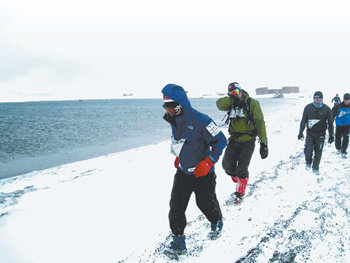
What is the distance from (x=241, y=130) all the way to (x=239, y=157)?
0.49 m

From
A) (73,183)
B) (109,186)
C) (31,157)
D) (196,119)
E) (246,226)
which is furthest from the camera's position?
(31,157)

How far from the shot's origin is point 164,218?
3818mm

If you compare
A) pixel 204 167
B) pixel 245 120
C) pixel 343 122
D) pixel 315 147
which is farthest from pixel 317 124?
pixel 204 167

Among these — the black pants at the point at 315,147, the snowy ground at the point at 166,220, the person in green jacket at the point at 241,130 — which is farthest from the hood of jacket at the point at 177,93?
the black pants at the point at 315,147

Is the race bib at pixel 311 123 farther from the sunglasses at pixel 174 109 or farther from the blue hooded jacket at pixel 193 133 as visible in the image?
the sunglasses at pixel 174 109

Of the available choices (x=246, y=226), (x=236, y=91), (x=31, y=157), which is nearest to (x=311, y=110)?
(x=236, y=91)

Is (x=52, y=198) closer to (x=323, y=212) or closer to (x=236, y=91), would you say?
(x=236, y=91)

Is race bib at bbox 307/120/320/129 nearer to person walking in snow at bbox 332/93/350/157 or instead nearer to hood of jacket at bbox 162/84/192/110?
person walking in snow at bbox 332/93/350/157

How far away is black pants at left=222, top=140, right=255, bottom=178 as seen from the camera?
3.99 metres

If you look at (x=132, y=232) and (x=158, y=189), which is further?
(x=158, y=189)

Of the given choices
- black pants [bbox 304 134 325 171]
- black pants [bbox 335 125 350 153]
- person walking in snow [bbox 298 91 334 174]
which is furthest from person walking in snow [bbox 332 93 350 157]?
black pants [bbox 304 134 325 171]

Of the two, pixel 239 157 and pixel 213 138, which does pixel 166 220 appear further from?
pixel 213 138

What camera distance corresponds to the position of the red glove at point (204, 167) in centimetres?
258

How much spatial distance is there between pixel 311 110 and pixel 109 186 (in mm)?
5297
